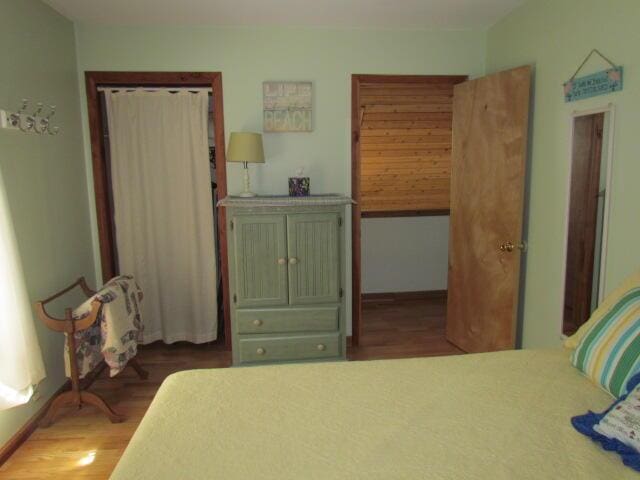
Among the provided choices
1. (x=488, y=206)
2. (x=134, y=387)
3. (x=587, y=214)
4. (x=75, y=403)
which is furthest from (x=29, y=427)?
(x=587, y=214)

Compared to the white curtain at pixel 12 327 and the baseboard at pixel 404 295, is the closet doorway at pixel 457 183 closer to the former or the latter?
the baseboard at pixel 404 295

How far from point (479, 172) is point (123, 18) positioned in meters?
2.61

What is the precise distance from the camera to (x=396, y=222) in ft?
15.9

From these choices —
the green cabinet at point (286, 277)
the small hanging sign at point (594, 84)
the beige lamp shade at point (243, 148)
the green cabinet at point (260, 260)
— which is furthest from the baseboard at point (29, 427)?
the small hanging sign at point (594, 84)

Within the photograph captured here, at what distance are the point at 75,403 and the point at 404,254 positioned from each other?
133 inches

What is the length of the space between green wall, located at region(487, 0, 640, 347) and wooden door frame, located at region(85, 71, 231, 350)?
6.74 feet

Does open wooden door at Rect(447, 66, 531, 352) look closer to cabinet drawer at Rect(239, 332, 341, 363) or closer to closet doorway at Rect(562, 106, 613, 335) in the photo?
closet doorway at Rect(562, 106, 613, 335)

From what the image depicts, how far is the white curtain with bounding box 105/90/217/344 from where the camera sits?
3.32 meters

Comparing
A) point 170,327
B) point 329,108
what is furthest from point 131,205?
point 329,108

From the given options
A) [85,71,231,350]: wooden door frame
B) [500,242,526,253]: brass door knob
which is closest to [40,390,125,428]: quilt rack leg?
[85,71,231,350]: wooden door frame

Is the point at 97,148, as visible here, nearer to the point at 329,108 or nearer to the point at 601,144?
the point at 329,108

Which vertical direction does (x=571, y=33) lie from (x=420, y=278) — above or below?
above

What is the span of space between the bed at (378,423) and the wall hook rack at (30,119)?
5.43ft

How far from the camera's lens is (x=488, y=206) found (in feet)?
9.98
